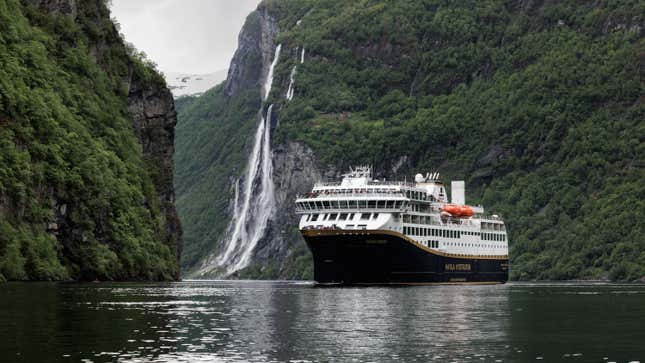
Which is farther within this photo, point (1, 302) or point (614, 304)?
point (614, 304)

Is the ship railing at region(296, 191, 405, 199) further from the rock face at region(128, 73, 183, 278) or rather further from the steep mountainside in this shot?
the rock face at region(128, 73, 183, 278)

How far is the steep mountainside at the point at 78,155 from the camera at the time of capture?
136875 millimetres

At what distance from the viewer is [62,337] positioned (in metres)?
60.8

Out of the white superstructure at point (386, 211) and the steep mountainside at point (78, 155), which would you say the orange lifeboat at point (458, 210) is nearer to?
the white superstructure at point (386, 211)

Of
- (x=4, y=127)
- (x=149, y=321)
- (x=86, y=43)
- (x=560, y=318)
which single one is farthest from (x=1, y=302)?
(x=86, y=43)

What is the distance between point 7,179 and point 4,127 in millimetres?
9381

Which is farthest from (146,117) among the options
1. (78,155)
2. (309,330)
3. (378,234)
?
(309,330)

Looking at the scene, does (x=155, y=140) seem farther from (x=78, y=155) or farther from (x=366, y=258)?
(x=366, y=258)

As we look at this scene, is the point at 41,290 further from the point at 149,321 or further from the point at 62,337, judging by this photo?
the point at 62,337

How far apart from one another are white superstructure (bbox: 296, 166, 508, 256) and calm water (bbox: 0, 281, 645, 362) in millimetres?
48937

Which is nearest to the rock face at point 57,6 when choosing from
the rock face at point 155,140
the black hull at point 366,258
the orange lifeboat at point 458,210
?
the rock face at point 155,140

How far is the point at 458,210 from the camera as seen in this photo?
565 ft

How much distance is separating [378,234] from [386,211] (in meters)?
3.59

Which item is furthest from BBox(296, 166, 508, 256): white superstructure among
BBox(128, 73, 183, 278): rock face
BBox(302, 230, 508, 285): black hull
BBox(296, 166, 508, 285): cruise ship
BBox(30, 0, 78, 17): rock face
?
BBox(30, 0, 78, 17): rock face
